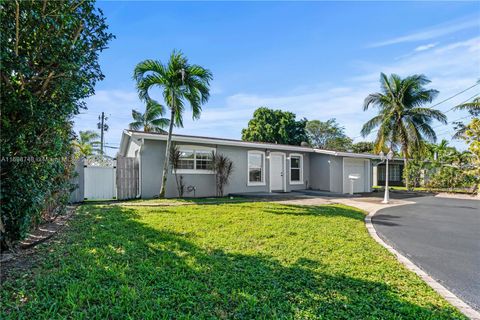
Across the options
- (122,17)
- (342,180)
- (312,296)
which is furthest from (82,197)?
(342,180)

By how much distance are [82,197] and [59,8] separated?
8107 millimetres

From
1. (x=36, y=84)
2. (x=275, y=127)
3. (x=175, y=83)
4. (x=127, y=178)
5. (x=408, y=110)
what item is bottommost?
(x=127, y=178)

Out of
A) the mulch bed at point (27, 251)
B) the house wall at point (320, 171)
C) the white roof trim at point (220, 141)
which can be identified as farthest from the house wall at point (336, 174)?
the mulch bed at point (27, 251)

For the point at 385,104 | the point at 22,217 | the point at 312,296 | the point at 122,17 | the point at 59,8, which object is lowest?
the point at 312,296

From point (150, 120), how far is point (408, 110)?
68.3 feet

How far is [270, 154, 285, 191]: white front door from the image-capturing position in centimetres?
1547

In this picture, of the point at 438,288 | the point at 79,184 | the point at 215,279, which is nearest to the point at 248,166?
the point at 79,184

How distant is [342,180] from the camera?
1681cm

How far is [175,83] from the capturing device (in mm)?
10688

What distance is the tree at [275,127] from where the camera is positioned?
32469mm

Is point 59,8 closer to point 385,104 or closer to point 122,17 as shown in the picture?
point 122,17

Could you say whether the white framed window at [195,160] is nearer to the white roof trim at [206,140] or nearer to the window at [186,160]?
the window at [186,160]

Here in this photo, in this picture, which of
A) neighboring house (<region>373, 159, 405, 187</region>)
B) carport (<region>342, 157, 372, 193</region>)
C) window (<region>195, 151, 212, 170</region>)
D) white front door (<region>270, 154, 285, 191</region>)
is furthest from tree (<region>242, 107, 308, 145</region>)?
window (<region>195, 151, 212, 170</region>)

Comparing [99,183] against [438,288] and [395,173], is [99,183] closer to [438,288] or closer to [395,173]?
[438,288]
